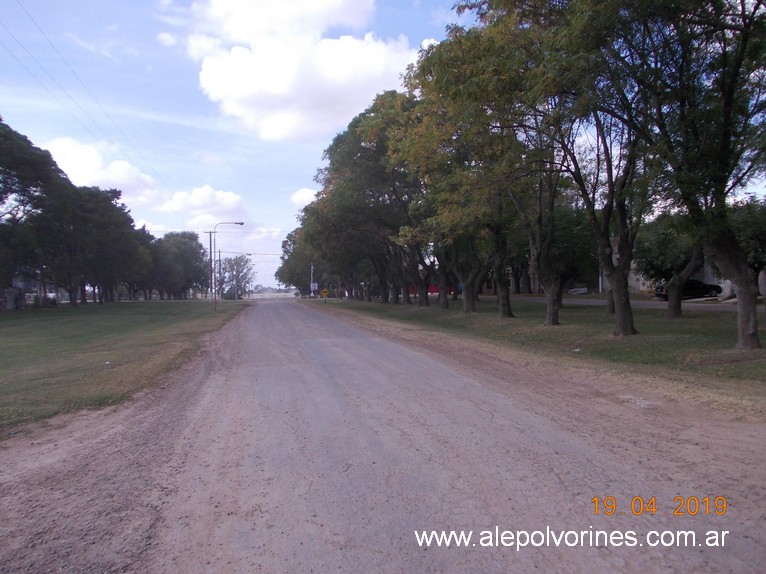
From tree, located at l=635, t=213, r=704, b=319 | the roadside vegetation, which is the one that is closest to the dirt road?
the roadside vegetation

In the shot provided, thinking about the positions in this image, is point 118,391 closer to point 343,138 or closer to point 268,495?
point 268,495

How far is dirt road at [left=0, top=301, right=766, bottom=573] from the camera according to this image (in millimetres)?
4035

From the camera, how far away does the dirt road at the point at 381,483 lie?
13.2ft

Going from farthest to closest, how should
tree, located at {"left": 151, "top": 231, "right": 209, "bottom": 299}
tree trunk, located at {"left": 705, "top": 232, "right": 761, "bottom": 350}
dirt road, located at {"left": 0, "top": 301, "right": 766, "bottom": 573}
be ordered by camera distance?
tree, located at {"left": 151, "top": 231, "right": 209, "bottom": 299}, tree trunk, located at {"left": 705, "top": 232, "right": 761, "bottom": 350}, dirt road, located at {"left": 0, "top": 301, "right": 766, "bottom": 573}

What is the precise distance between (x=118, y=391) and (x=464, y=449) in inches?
272

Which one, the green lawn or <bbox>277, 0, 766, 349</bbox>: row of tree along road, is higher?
<bbox>277, 0, 766, 349</bbox>: row of tree along road

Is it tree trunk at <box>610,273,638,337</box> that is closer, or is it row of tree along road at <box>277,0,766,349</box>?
row of tree along road at <box>277,0,766,349</box>

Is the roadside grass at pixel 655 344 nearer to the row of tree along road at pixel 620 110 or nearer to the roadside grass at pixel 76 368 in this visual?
the row of tree along road at pixel 620 110

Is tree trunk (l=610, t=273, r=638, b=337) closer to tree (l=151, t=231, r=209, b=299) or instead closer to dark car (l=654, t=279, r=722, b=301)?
dark car (l=654, t=279, r=722, b=301)

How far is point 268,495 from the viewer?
5.14 m

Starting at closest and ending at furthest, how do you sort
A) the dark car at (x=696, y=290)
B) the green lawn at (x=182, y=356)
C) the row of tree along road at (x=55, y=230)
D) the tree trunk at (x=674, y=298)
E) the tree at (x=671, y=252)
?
the green lawn at (x=182, y=356), the tree at (x=671, y=252), the tree trunk at (x=674, y=298), the row of tree along road at (x=55, y=230), the dark car at (x=696, y=290)

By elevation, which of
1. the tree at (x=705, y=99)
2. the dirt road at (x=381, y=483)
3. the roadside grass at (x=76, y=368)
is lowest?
the dirt road at (x=381, y=483)

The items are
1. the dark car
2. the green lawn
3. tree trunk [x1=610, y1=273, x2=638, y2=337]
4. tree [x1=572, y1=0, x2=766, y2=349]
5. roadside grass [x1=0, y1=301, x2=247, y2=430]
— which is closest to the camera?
roadside grass [x1=0, y1=301, x2=247, y2=430]
